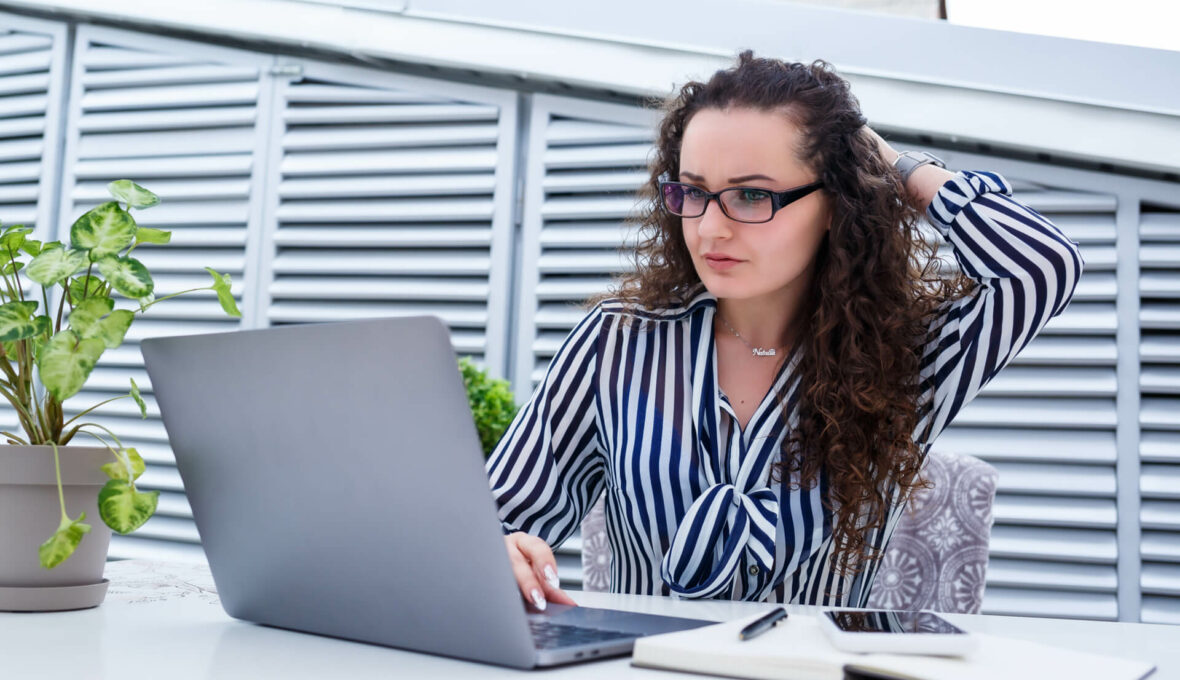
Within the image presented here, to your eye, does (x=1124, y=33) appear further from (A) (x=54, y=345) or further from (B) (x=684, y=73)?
(A) (x=54, y=345)

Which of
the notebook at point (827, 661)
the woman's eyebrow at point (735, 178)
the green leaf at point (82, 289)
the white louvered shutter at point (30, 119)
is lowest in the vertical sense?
the notebook at point (827, 661)

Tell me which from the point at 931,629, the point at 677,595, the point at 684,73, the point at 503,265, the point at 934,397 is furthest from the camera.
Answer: the point at 503,265

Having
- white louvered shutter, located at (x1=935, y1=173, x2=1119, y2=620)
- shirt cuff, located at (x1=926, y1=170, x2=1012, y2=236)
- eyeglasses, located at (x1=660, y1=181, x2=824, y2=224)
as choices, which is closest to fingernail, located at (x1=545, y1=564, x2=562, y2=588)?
eyeglasses, located at (x1=660, y1=181, x2=824, y2=224)

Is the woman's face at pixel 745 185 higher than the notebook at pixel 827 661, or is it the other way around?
the woman's face at pixel 745 185

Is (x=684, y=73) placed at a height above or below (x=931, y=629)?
above

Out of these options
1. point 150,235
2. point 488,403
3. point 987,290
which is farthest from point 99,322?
point 488,403

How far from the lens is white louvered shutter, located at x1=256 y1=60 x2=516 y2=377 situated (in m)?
3.17

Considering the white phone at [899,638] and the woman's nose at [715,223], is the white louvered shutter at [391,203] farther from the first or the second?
the white phone at [899,638]

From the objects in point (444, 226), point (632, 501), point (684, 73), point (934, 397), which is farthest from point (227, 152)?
point (934, 397)

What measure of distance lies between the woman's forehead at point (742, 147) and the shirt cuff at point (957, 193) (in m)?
0.24

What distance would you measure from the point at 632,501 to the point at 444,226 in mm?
1895

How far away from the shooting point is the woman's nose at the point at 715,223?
1.43 meters

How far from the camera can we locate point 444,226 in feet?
10.7

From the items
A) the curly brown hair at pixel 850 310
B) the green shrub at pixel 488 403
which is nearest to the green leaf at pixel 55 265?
the curly brown hair at pixel 850 310
